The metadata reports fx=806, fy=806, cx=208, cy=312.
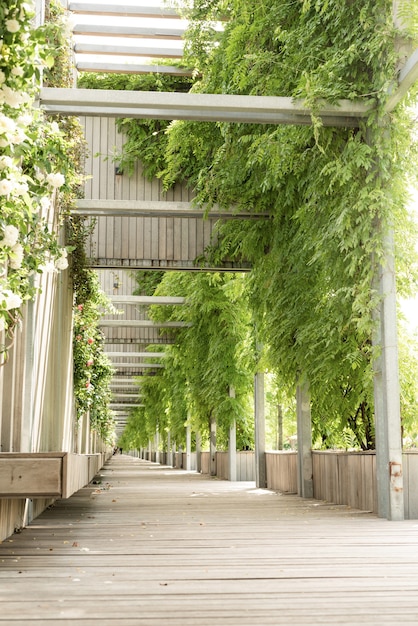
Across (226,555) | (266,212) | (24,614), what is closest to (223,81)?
(266,212)

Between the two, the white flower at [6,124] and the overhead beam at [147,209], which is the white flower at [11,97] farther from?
the overhead beam at [147,209]

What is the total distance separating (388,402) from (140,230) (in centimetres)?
588

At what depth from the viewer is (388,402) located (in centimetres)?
701

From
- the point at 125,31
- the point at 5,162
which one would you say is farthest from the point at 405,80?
the point at 125,31

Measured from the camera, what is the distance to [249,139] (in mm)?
8391

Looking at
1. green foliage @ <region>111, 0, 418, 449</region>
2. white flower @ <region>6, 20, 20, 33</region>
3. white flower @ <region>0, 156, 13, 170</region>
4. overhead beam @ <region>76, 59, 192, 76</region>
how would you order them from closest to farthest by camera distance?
white flower @ <region>6, 20, 20, 33</region> → white flower @ <region>0, 156, 13, 170</region> → green foliage @ <region>111, 0, 418, 449</region> → overhead beam @ <region>76, 59, 192, 76</region>

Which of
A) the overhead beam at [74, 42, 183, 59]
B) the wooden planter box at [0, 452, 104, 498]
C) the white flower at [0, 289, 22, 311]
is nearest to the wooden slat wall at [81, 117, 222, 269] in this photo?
the overhead beam at [74, 42, 183, 59]

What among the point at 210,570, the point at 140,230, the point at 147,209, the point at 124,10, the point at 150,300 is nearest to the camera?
the point at 210,570

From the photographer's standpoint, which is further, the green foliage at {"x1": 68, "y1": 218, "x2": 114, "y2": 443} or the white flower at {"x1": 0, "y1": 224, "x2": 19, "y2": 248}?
the green foliage at {"x1": 68, "y1": 218, "x2": 114, "y2": 443}

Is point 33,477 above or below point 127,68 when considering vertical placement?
below

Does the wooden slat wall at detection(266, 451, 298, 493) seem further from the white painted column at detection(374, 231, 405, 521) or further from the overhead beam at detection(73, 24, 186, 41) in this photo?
the overhead beam at detection(73, 24, 186, 41)

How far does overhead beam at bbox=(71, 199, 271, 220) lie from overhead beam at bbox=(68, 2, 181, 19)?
2.29 metres

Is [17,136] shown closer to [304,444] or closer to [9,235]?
[9,235]

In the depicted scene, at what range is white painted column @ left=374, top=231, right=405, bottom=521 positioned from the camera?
6.93 meters
